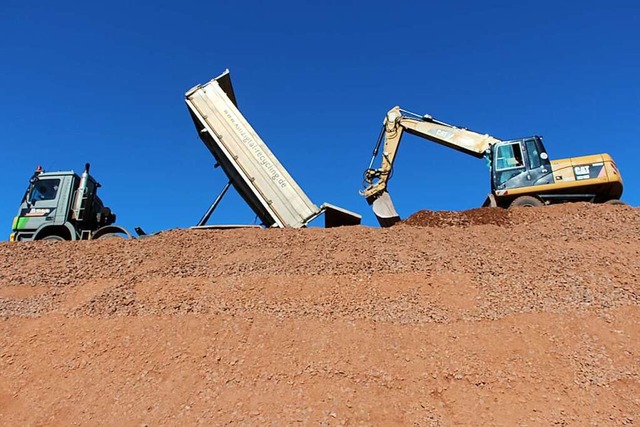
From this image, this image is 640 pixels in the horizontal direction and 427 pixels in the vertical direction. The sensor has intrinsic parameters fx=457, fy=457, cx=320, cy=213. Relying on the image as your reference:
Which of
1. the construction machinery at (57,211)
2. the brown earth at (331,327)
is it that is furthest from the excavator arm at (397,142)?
the construction machinery at (57,211)

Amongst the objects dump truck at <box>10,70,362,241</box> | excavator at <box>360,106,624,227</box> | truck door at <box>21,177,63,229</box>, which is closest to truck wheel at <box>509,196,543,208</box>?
excavator at <box>360,106,624,227</box>

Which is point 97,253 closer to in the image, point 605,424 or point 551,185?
point 605,424

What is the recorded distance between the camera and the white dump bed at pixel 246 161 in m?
10.9

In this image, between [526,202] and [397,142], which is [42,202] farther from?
[526,202]

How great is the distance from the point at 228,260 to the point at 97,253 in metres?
2.92

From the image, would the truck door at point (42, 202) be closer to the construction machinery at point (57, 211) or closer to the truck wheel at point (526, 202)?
the construction machinery at point (57, 211)

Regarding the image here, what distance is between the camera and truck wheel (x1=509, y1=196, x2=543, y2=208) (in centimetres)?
1145

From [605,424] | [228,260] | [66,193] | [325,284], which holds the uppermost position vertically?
[66,193]

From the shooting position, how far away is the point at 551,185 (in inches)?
452

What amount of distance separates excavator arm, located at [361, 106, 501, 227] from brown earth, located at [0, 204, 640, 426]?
3.05 m

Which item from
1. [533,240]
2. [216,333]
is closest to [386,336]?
[216,333]

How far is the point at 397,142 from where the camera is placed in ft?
45.1

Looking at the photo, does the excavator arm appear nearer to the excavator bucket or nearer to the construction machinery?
the excavator bucket

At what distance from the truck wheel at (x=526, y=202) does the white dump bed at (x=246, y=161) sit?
13.4 feet
